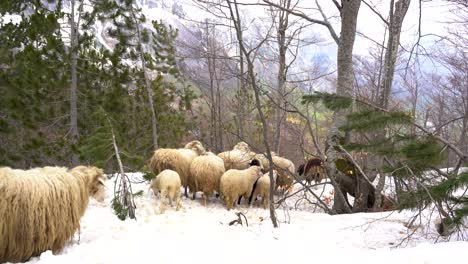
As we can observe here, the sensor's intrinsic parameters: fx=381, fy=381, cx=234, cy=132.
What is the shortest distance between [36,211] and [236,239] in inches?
90.8

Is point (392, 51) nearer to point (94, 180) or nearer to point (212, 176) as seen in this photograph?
point (212, 176)

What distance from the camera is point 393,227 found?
6.29 metres

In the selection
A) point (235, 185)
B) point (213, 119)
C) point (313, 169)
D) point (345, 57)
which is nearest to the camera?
point (235, 185)

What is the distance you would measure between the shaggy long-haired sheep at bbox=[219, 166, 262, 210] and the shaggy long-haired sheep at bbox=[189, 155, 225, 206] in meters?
0.28

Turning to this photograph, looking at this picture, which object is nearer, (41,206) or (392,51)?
(41,206)

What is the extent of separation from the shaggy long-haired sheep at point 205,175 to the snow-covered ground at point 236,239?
327mm

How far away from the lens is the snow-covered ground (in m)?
3.49

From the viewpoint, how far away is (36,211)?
4246 mm

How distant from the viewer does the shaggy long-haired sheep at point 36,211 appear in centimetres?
406

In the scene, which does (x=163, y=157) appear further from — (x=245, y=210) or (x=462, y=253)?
(x=462, y=253)

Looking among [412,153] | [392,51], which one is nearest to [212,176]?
[412,153]

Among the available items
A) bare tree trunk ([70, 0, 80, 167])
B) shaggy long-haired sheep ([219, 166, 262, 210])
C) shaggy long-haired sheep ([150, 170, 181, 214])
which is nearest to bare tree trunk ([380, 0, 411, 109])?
shaggy long-haired sheep ([219, 166, 262, 210])

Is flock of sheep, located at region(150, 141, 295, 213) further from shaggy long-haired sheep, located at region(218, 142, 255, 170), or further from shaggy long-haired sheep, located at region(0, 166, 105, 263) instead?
shaggy long-haired sheep, located at region(0, 166, 105, 263)

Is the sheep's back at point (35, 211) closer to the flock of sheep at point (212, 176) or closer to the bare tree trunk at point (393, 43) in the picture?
the flock of sheep at point (212, 176)
